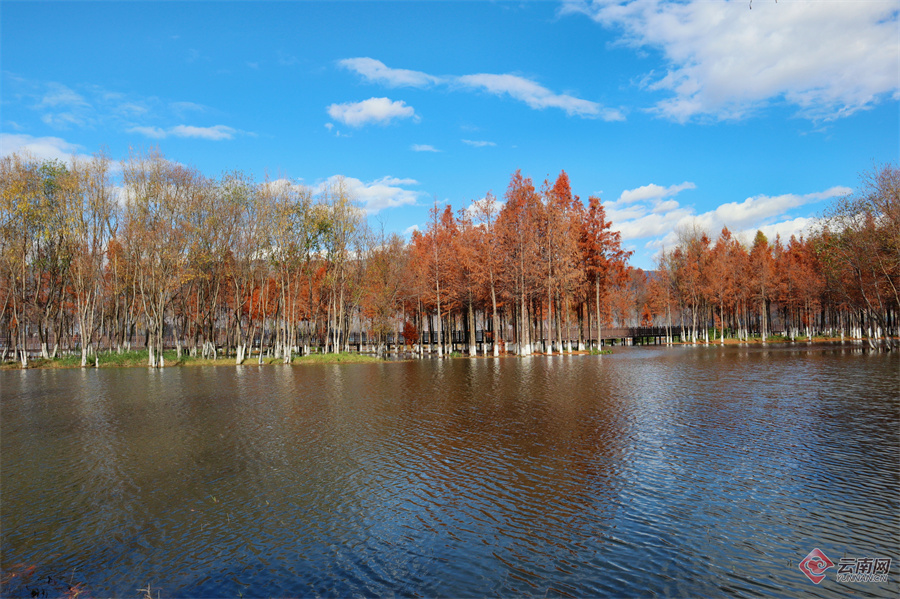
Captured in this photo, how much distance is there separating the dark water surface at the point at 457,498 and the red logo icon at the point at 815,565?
0.11 meters

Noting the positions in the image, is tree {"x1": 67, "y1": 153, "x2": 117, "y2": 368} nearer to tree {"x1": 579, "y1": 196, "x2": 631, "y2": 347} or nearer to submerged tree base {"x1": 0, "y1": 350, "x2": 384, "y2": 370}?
submerged tree base {"x1": 0, "y1": 350, "x2": 384, "y2": 370}

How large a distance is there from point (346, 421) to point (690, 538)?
38.1ft

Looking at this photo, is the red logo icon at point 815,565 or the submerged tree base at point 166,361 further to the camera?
the submerged tree base at point 166,361

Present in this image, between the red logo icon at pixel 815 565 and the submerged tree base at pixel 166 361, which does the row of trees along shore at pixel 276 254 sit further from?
the red logo icon at pixel 815 565

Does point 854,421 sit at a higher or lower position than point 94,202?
lower

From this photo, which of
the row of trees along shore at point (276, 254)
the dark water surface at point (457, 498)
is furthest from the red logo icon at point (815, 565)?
the row of trees along shore at point (276, 254)

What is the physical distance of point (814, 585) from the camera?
6008 mm

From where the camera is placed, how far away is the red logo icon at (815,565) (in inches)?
245

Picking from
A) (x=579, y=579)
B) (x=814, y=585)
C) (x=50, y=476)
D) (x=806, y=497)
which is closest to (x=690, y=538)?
(x=814, y=585)

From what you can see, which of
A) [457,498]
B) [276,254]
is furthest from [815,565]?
[276,254]

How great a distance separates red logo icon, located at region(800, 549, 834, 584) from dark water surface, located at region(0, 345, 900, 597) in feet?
0.35

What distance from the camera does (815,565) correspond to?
21.3 feet

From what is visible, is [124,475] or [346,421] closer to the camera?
[124,475]

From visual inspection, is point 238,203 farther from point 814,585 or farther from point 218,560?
point 814,585
